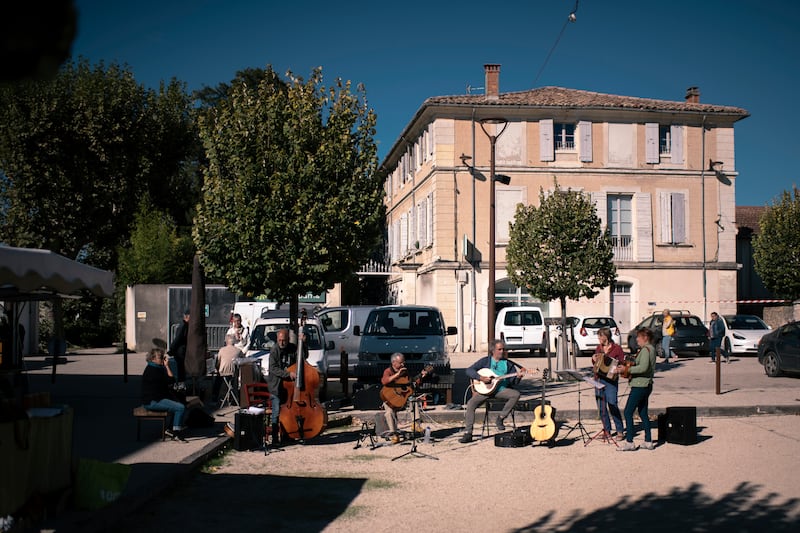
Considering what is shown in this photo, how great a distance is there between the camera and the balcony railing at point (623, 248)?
35.4 meters

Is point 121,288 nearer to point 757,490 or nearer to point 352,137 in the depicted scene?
point 352,137

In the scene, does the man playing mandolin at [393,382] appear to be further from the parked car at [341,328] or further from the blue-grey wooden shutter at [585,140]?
the blue-grey wooden shutter at [585,140]

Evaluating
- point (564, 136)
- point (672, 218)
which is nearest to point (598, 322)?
point (672, 218)

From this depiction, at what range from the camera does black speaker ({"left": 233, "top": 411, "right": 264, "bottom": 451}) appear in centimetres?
1138

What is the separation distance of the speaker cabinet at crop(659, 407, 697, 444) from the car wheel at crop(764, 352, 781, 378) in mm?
10814

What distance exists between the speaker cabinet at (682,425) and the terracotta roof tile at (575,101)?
2367 cm

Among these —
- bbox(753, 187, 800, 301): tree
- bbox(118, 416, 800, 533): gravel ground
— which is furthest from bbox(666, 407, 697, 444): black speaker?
bbox(753, 187, 800, 301): tree

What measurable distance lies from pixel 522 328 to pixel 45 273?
21.6 meters

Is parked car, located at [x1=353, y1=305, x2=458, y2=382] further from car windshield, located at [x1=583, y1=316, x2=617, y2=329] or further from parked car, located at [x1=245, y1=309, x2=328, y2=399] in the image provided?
car windshield, located at [x1=583, y1=316, x2=617, y2=329]

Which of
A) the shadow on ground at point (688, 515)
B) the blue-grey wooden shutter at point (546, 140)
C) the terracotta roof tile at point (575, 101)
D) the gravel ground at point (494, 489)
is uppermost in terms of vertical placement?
the terracotta roof tile at point (575, 101)

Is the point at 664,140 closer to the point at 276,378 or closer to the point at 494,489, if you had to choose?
the point at 276,378

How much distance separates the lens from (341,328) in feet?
76.1

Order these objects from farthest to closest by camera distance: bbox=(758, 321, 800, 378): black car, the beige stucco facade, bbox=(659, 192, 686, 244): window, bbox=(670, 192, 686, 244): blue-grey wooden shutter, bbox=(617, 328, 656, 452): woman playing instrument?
bbox=(670, 192, 686, 244): blue-grey wooden shutter, bbox=(659, 192, 686, 244): window, the beige stucco facade, bbox=(758, 321, 800, 378): black car, bbox=(617, 328, 656, 452): woman playing instrument

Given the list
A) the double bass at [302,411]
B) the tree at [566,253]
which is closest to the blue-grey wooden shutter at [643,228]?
the tree at [566,253]
